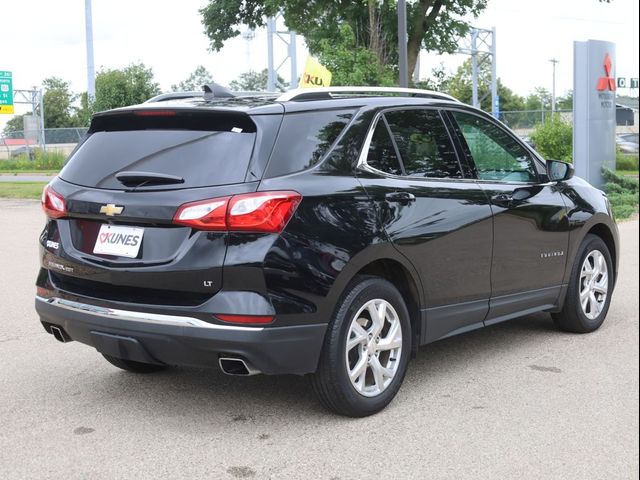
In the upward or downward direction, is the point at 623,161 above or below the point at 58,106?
below

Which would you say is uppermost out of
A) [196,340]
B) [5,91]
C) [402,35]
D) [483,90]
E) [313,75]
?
[483,90]

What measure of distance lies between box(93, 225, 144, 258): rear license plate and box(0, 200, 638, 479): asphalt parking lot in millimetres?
916

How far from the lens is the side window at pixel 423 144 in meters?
4.84

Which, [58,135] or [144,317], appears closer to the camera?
[144,317]

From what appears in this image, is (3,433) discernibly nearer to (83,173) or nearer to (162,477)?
(162,477)

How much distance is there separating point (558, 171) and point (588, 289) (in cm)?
97

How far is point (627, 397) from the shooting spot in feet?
15.4

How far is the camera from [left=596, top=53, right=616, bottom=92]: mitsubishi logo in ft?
62.8

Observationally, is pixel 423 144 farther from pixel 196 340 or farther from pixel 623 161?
pixel 623 161

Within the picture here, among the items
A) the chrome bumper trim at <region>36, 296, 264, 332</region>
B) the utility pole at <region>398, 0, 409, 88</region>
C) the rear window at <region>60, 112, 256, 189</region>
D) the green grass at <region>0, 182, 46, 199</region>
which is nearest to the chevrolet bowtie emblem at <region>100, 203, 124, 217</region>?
the rear window at <region>60, 112, 256, 189</region>

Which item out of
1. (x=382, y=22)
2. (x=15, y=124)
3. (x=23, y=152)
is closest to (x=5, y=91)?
(x=23, y=152)

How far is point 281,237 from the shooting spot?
3.94m

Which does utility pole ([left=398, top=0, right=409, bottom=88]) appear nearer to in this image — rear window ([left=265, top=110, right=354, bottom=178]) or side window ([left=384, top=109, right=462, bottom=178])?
side window ([left=384, top=109, right=462, bottom=178])

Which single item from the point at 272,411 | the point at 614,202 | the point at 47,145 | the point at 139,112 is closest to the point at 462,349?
the point at 272,411
